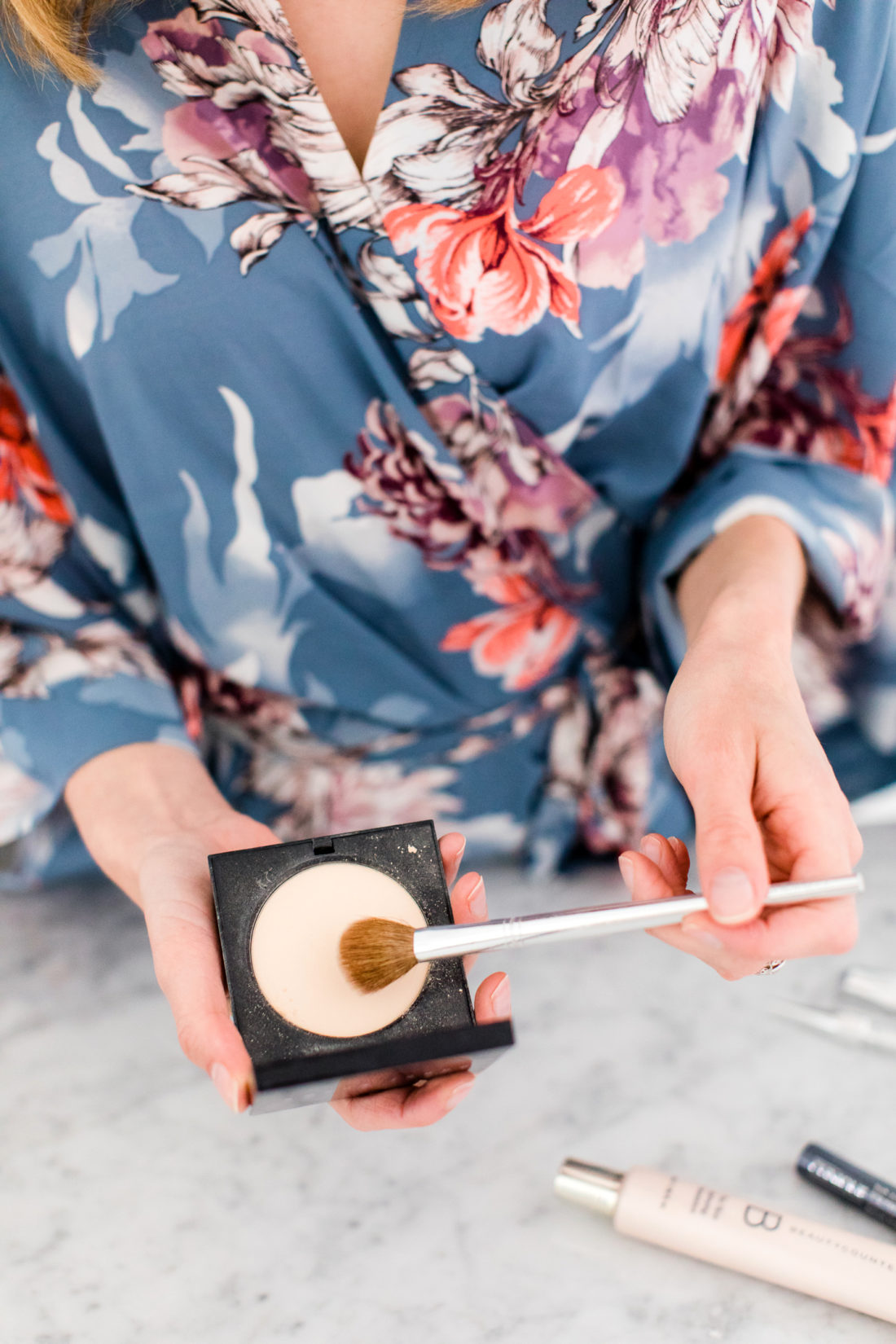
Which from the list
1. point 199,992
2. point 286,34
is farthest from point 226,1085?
point 286,34

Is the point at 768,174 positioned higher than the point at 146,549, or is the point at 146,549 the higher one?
the point at 768,174

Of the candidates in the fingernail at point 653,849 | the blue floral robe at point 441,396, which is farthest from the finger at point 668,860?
the blue floral robe at point 441,396

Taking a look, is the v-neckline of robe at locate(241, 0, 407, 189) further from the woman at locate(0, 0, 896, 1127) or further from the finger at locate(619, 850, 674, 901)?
the finger at locate(619, 850, 674, 901)

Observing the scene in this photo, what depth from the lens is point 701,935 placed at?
35 cm

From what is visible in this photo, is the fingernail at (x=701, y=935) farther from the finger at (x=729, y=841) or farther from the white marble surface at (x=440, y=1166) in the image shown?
the white marble surface at (x=440, y=1166)

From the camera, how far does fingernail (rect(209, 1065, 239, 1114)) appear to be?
36 centimetres

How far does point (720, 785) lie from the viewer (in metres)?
0.37

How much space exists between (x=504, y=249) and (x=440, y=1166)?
0.43 m

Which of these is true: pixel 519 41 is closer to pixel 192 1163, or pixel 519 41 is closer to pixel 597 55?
pixel 597 55

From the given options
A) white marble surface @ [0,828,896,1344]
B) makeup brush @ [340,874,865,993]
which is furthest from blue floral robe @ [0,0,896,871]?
makeup brush @ [340,874,865,993]

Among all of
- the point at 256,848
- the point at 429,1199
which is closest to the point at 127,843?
the point at 256,848

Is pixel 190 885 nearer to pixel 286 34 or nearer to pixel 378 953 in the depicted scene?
pixel 378 953

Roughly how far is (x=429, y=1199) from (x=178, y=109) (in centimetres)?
51

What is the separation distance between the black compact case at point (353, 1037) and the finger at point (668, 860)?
0.08 m
